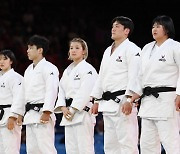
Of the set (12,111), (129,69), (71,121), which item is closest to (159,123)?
(129,69)

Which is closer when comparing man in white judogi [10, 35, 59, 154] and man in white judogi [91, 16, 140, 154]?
man in white judogi [91, 16, 140, 154]

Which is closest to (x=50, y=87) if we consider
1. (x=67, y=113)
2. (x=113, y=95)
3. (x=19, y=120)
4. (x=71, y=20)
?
(x=67, y=113)

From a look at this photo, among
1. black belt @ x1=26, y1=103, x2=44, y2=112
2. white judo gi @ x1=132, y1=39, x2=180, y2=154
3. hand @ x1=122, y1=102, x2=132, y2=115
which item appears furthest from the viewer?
black belt @ x1=26, y1=103, x2=44, y2=112

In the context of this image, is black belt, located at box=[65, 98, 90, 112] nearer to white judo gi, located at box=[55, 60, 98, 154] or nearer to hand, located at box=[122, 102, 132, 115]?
white judo gi, located at box=[55, 60, 98, 154]

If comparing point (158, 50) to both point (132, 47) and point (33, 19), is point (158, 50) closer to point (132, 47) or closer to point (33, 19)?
point (132, 47)

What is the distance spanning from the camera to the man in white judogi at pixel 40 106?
21.8 ft

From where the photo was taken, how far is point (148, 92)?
229 inches

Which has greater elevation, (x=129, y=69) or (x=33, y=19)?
(x=33, y=19)

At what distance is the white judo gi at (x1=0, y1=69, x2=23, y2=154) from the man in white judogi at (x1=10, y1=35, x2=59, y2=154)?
0.85 feet

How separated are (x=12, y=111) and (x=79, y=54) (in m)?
1.10

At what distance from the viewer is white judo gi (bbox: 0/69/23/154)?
23.2 feet

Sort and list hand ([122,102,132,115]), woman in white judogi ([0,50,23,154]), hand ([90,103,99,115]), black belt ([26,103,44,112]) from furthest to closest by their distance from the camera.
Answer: woman in white judogi ([0,50,23,154]), black belt ([26,103,44,112]), hand ([90,103,99,115]), hand ([122,102,132,115])

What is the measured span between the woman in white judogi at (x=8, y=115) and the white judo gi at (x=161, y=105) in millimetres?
1941

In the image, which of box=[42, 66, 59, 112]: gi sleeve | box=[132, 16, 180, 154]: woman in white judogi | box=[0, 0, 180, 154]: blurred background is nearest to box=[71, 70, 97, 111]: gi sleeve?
box=[42, 66, 59, 112]: gi sleeve
